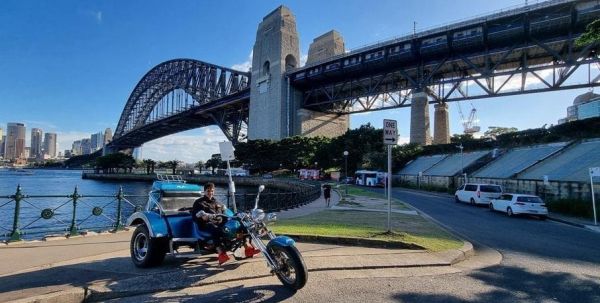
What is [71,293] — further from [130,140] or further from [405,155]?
[130,140]

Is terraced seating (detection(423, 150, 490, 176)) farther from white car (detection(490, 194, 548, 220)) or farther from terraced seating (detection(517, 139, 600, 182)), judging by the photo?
white car (detection(490, 194, 548, 220))

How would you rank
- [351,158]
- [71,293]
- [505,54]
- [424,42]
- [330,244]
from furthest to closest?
[351,158]
[424,42]
[505,54]
[330,244]
[71,293]

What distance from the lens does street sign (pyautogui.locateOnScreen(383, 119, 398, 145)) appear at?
11156 mm

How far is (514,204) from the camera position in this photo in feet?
69.5

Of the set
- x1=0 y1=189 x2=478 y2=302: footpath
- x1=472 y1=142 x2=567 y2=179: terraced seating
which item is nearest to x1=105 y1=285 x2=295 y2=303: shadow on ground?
x1=0 y1=189 x2=478 y2=302: footpath

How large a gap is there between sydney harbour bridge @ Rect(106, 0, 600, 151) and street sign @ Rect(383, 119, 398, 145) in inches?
1831

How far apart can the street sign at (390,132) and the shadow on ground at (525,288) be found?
173 inches

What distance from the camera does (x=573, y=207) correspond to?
21.9m

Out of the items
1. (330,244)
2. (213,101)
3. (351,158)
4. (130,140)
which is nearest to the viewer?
(330,244)

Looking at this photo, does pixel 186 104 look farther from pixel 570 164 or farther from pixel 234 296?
pixel 234 296

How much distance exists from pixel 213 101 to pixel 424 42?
67014mm

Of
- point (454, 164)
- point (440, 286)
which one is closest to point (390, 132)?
point (440, 286)

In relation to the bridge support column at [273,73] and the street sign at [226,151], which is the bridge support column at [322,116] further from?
the street sign at [226,151]

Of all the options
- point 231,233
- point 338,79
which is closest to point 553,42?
point 338,79
